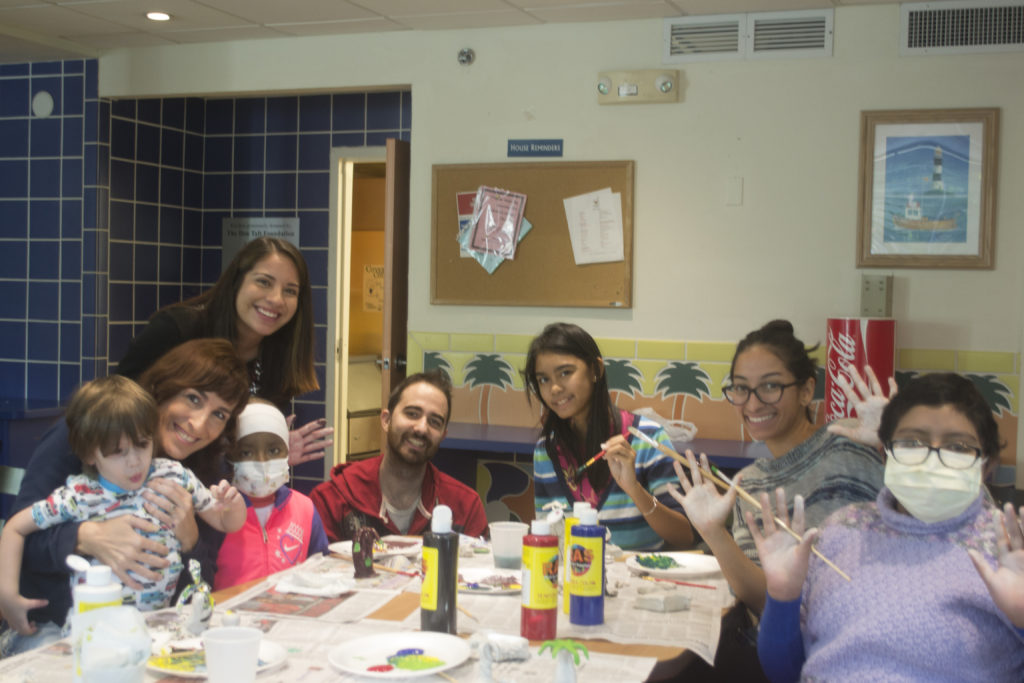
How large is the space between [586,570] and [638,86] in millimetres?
3043

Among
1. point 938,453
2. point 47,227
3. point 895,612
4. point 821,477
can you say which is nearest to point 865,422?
point 821,477

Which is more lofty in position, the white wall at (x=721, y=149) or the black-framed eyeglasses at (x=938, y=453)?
the white wall at (x=721, y=149)

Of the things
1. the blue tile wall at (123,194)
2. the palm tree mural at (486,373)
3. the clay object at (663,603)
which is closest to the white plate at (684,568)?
the clay object at (663,603)

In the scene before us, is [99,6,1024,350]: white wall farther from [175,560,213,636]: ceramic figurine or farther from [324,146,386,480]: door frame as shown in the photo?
[175,560,213,636]: ceramic figurine

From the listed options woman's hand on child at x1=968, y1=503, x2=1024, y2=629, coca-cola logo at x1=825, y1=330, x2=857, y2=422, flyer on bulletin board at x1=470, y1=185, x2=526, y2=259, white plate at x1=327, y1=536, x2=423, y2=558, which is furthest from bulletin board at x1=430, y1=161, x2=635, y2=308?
woman's hand on child at x1=968, y1=503, x2=1024, y2=629

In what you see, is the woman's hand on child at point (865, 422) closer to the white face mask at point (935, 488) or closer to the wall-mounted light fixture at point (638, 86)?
the white face mask at point (935, 488)

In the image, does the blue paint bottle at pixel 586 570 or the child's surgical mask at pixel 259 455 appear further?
the child's surgical mask at pixel 259 455

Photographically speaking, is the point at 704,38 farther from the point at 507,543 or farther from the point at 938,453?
the point at 938,453

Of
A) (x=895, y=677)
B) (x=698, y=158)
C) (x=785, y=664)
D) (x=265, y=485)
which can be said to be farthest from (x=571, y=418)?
(x=698, y=158)

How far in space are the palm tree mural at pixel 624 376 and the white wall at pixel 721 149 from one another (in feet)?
0.42

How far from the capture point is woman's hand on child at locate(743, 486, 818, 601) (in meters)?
1.90

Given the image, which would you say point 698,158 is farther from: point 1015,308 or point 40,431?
point 40,431

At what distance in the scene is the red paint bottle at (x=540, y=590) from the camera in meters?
1.94

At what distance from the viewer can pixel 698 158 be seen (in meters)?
4.59
